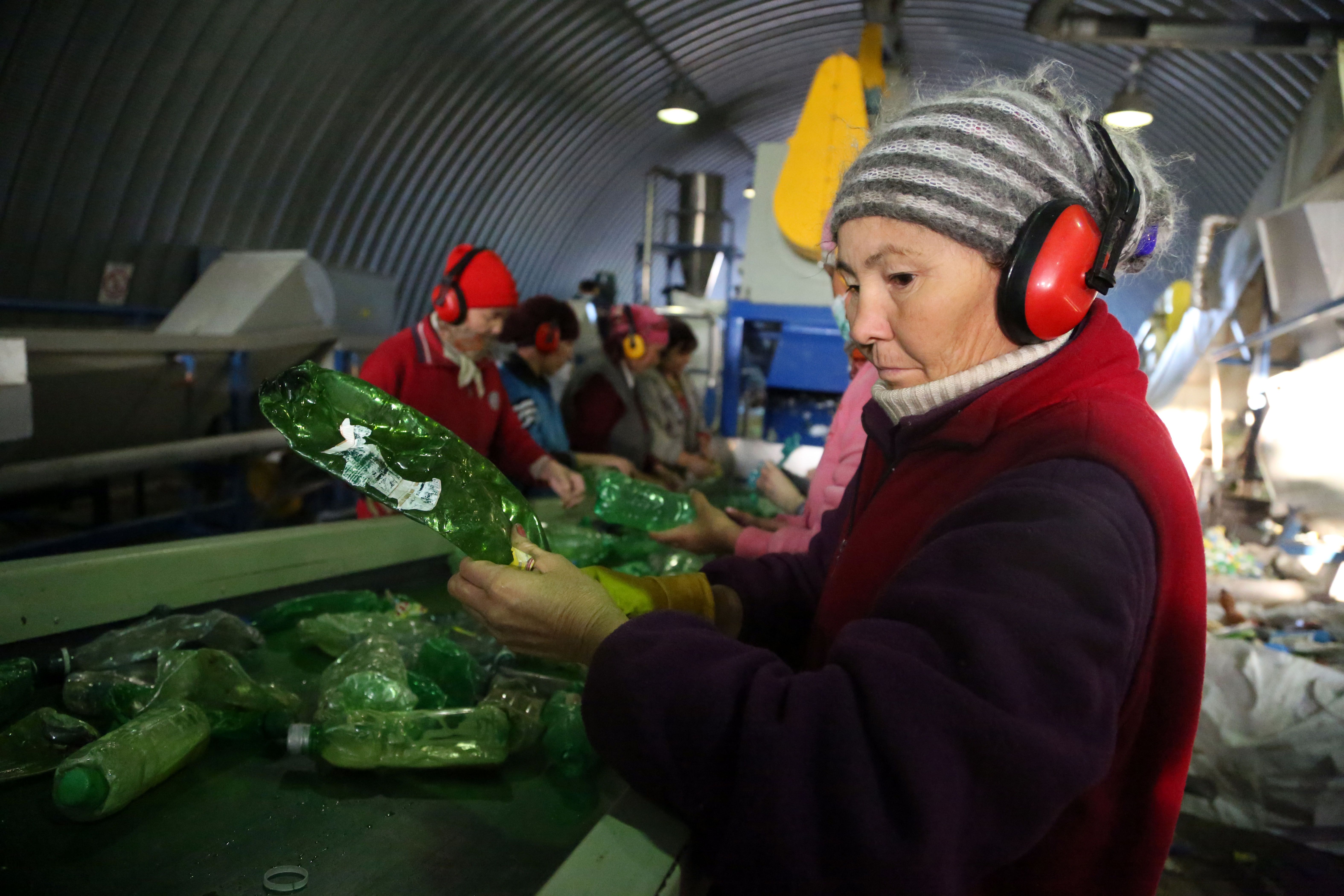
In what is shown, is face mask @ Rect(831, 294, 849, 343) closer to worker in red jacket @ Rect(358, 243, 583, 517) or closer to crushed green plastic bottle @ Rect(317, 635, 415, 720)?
crushed green plastic bottle @ Rect(317, 635, 415, 720)

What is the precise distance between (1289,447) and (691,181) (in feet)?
30.7

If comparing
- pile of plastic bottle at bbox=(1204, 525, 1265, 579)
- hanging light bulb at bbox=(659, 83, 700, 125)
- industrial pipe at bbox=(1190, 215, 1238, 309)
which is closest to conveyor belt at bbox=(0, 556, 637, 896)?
pile of plastic bottle at bbox=(1204, 525, 1265, 579)

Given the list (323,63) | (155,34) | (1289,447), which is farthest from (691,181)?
(1289,447)

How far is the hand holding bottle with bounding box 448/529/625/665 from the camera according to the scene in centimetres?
108

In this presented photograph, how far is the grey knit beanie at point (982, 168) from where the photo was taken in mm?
1010

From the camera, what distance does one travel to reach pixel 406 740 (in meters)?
1.36

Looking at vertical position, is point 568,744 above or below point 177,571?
below

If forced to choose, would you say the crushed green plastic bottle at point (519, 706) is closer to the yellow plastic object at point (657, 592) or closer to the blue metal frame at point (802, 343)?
the yellow plastic object at point (657, 592)

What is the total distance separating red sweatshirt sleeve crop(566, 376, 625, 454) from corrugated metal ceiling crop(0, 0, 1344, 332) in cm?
243

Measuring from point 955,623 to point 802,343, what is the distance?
421 cm

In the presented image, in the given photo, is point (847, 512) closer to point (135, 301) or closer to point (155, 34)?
point (155, 34)

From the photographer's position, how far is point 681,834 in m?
1.03

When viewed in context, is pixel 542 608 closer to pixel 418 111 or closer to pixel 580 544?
pixel 580 544

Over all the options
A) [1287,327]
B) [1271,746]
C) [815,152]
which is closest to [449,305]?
[815,152]
